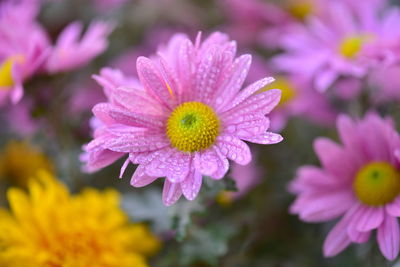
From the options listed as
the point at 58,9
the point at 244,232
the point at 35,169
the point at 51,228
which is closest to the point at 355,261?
the point at 244,232

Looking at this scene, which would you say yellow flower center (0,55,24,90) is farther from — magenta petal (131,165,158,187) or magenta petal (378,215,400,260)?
magenta petal (378,215,400,260)

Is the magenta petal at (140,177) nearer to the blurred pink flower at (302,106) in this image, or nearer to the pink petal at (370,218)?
the pink petal at (370,218)

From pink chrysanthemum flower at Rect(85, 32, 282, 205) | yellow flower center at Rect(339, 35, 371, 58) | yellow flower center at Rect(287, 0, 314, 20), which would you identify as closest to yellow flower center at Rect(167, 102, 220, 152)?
pink chrysanthemum flower at Rect(85, 32, 282, 205)

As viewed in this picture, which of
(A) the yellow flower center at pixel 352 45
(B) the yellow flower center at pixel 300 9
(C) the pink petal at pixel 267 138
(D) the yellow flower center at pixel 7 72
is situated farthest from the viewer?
(B) the yellow flower center at pixel 300 9

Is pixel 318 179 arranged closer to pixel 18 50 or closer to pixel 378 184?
pixel 378 184

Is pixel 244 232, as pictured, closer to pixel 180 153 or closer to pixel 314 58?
pixel 180 153

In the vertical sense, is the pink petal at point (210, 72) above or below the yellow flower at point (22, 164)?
below

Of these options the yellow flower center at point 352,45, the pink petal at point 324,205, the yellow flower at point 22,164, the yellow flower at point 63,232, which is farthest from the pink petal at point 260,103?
the yellow flower at point 22,164

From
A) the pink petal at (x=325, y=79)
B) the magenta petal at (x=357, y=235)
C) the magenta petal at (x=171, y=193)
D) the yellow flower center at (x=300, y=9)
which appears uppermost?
the yellow flower center at (x=300, y=9)
